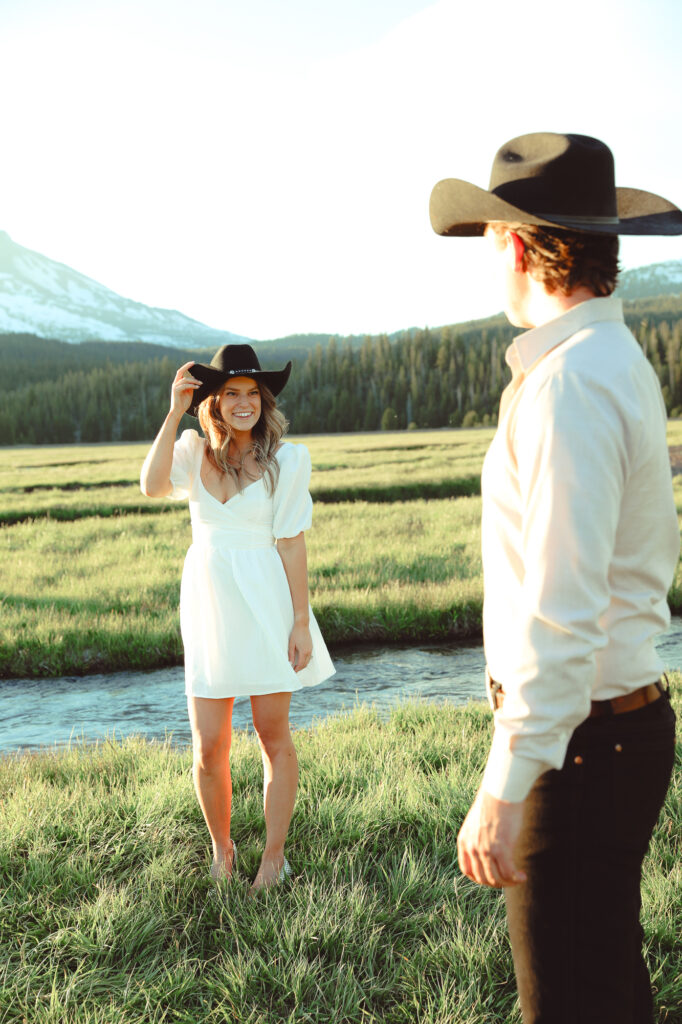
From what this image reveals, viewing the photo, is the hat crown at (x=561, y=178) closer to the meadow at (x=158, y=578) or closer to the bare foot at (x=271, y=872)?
the bare foot at (x=271, y=872)

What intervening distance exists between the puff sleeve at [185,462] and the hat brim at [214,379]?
0.19m

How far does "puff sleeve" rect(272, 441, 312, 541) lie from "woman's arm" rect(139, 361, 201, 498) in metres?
0.54

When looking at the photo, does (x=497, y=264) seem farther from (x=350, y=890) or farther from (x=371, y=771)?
(x=371, y=771)

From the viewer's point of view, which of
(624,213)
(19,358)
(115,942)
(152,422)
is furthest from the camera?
(19,358)

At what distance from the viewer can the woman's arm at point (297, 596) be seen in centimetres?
415

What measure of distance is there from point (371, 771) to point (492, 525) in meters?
3.49

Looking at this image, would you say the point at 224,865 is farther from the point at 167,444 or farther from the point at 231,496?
the point at 167,444

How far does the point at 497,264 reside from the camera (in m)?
2.16

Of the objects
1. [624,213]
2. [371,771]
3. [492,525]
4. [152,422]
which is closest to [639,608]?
Answer: [492,525]

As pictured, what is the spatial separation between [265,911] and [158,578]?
34.0 feet

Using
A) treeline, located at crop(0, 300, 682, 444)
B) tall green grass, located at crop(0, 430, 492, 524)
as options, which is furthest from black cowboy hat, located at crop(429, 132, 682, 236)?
treeline, located at crop(0, 300, 682, 444)

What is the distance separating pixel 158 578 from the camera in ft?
44.8

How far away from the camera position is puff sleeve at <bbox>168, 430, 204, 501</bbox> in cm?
421

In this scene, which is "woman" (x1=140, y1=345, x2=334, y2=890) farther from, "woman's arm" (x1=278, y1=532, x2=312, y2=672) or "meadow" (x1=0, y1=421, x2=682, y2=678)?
"meadow" (x1=0, y1=421, x2=682, y2=678)
